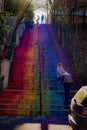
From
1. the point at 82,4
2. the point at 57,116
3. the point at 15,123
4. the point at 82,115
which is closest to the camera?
the point at 82,115

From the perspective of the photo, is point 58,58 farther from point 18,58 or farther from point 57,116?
point 57,116

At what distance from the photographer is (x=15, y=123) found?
43.6 ft

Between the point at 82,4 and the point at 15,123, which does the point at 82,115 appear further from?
the point at 82,4

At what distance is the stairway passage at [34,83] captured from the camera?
51.9ft

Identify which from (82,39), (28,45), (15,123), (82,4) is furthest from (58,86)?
(82,4)

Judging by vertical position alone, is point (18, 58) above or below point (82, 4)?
below

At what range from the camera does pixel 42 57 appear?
23.9m

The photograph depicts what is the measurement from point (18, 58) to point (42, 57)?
5.00 feet

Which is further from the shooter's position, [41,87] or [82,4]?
[82,4]

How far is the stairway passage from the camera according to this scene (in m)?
15.8

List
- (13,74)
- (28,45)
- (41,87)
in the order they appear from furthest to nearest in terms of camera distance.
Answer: (28,45) < (13,74) < (41,87)

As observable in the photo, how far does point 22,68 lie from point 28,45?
6008 millimetres

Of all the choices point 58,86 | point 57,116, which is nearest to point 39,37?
point 58,86

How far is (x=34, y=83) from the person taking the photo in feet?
64.5
